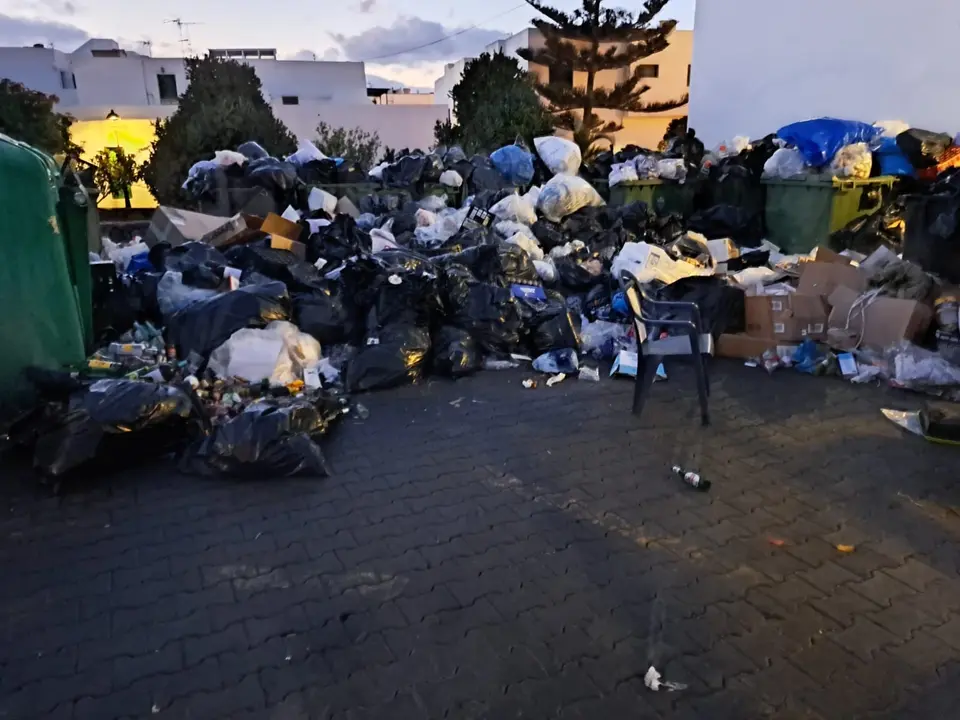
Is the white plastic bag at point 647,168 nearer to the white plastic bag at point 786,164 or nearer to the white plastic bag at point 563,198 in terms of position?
the white plastic bag at point 563,198

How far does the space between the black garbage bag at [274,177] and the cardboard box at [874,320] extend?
532 cm

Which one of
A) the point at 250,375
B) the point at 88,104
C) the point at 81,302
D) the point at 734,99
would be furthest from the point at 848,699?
the point at 88,104

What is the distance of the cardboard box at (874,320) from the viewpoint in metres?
4.68

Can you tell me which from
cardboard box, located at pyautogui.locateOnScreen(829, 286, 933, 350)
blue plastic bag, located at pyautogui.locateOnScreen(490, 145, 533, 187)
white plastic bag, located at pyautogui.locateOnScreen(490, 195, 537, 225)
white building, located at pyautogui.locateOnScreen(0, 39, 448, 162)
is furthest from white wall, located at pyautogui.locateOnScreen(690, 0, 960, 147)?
white building, located at pyautogui.locateOnScreen(0, 39, 448, 162)

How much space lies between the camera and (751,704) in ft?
6.50

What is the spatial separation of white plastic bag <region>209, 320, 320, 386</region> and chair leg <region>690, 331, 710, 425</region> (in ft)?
7.95

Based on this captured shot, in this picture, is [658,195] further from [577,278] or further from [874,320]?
[874,320]

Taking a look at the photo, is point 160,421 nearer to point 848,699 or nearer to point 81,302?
point 81,302

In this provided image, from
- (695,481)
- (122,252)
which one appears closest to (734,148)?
(695,481)

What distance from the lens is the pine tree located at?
20953mm

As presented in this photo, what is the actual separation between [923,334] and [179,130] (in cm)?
882

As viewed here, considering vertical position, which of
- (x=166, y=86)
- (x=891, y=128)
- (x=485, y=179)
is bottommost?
(x=485, y=179)

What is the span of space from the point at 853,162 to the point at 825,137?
0.42m

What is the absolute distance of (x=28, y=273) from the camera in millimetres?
3693
